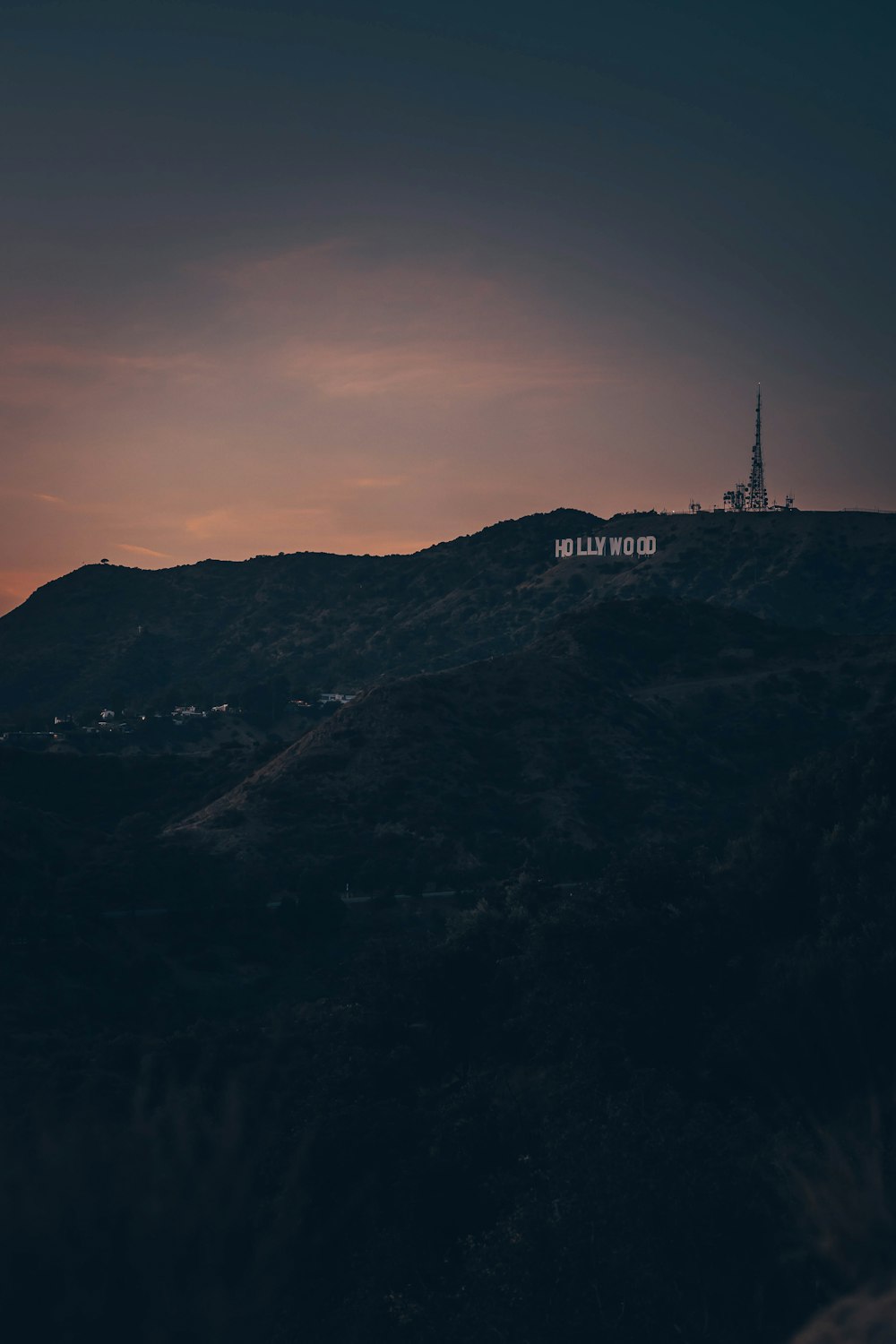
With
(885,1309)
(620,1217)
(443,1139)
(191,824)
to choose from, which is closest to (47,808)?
(191,824)

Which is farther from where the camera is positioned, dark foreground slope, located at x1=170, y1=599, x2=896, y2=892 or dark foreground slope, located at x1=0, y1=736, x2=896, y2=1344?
dark foreground slope, located at x1=170, y1=599, x2=896, y2=892

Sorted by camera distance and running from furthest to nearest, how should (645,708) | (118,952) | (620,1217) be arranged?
1. (645,708)
2. (118,952)
3. (620,1217)

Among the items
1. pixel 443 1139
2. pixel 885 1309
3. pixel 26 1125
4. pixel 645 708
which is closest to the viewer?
pixel 885 1309

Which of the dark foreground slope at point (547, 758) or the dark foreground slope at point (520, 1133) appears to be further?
the dark foreground slope at point (547, 758)

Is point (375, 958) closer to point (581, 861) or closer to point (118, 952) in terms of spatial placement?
point (118, 952)

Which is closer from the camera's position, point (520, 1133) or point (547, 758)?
point (520, 1133)

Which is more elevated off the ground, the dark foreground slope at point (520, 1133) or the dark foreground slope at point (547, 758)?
the dark foreground slope at point (547, 758)

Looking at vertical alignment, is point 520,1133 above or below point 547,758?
below

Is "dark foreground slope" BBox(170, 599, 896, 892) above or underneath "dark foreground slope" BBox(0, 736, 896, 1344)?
above
